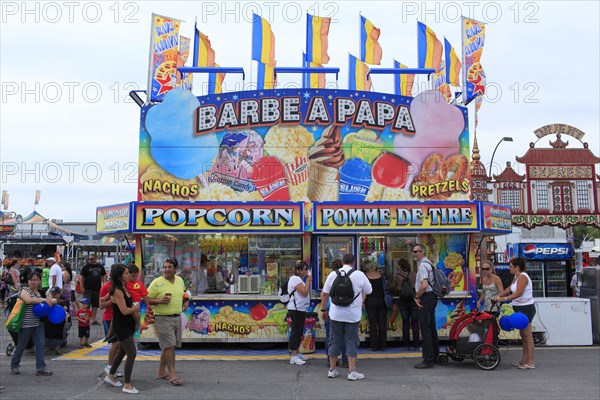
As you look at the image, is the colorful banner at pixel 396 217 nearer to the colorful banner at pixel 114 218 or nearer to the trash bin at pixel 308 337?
the trash bin at pixel 308 337

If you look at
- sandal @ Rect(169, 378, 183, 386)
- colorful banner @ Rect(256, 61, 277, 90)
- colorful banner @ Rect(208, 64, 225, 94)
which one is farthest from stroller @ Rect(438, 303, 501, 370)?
colorful banner @ Rect(208, 64, 225, 94)

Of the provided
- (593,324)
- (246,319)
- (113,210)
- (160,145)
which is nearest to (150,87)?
(160,145)

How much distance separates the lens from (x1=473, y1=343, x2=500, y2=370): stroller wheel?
8820 mm

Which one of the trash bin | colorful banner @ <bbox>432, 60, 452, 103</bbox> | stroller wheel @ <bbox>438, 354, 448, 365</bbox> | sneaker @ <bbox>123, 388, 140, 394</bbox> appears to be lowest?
sneaker @ <bbox>123, 388, 140, 394</bbox>

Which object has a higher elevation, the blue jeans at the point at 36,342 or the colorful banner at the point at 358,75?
the colorful banner at the point at 358,75

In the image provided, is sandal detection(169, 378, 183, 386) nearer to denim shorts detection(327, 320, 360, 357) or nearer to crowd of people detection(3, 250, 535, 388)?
crowd of people detection(3, 250, 535, 388)

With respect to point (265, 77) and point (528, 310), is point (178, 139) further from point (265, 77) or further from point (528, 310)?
point (528, 310)

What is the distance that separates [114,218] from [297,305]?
157 inches

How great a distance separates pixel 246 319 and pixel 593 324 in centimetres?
676

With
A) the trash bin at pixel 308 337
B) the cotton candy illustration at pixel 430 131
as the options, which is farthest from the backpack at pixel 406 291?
the cotton candy illustration at pixel 430 131

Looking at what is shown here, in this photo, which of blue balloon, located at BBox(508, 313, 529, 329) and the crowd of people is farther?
blue balloon, located at BBox(508, 313, 529, 329)

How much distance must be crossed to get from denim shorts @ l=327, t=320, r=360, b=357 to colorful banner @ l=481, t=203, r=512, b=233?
392 centimetres

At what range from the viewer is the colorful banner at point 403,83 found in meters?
16.0

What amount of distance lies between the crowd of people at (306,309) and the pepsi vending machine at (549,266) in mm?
12298
